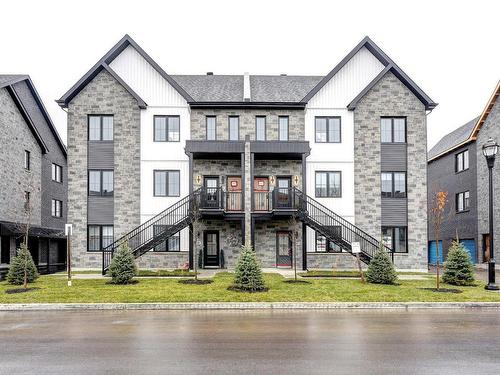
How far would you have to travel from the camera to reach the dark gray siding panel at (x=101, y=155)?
25.2 m

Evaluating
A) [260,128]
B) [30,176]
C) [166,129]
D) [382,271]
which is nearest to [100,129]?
[166,129]

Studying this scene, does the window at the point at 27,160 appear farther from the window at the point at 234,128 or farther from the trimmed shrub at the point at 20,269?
the window at the point at 234,128

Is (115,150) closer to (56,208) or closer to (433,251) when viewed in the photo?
(56,208)

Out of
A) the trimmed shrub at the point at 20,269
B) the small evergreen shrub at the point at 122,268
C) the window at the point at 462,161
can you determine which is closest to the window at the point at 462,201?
the window at the point at 462,161

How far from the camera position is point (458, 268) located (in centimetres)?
1875

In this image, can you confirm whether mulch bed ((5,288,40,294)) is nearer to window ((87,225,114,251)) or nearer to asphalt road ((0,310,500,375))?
asphalt road ((0,310,500,375))

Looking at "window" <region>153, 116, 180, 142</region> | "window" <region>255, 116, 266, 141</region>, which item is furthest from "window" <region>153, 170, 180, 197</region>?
"window" <region>255, 116, 266, 141</region>

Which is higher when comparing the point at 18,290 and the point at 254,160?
the point at 254,160

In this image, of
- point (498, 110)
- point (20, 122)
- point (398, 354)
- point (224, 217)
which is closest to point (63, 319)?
point (398, 354)

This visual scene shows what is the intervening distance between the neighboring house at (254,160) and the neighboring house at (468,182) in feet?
24.3

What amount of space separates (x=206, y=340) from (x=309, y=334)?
2520 mm

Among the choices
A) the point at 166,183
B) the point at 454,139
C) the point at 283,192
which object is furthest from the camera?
the point at 454,139

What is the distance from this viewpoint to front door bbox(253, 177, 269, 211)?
2428 centimetres

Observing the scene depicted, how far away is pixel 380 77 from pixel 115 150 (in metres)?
16.8
